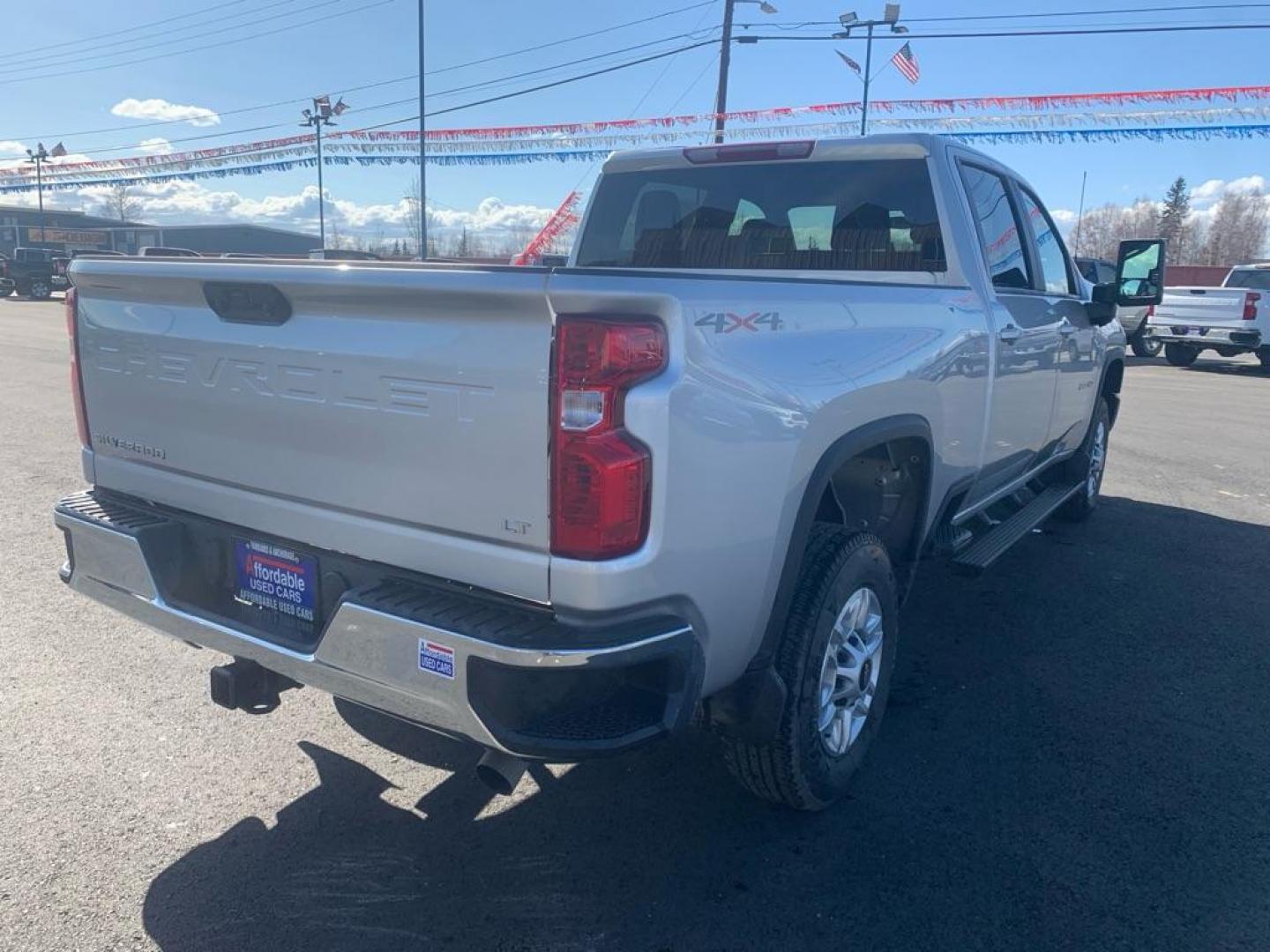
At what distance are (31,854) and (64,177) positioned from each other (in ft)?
149

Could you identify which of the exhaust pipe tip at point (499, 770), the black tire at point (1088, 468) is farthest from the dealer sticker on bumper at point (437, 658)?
the black tire at point (1088, 468)

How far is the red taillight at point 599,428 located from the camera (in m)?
2.17

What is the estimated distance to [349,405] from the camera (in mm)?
2510

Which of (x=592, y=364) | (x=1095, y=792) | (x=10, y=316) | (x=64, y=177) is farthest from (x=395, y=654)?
(x=64, y=177)

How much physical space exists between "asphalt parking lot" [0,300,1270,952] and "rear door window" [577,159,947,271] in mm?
1795

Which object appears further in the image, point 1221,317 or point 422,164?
point 422,164

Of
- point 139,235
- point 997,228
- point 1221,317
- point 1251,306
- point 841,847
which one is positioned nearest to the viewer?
point 841,847

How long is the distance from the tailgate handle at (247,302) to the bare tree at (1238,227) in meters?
96.4

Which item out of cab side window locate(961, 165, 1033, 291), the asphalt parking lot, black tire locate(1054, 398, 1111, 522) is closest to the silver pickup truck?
the asphalt parking lot

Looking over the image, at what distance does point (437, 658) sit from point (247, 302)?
3.72 ft

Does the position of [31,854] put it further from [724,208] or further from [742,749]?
[724,208]

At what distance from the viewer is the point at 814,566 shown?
2945 mm

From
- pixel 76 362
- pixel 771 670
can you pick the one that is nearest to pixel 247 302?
pixel 76 362

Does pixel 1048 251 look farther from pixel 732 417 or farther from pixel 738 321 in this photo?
pixel 732 417
